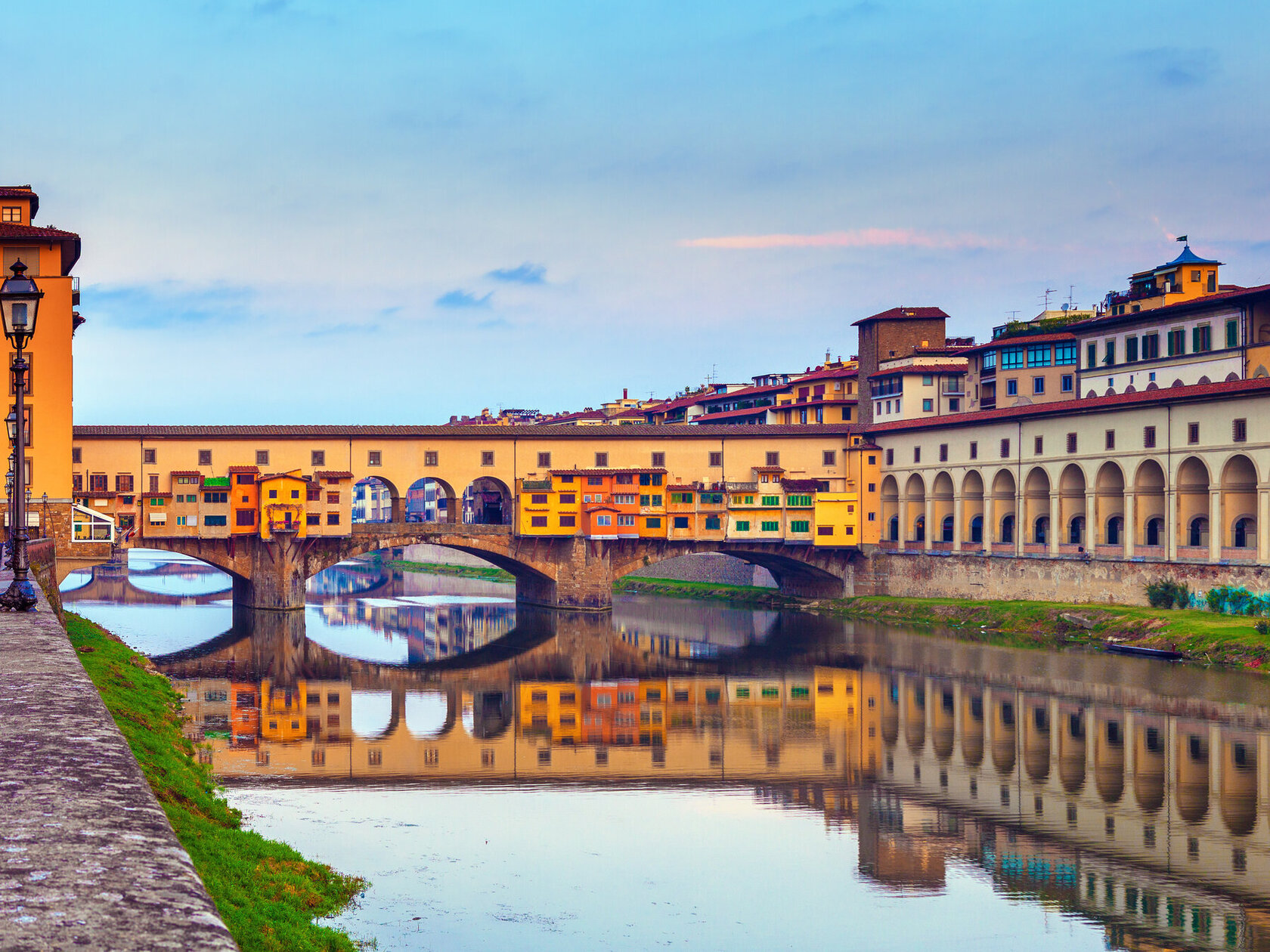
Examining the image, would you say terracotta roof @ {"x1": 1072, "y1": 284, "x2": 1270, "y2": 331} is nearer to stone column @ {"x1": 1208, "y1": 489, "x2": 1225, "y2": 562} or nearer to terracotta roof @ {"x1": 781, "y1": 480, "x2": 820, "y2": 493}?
stone column @ {"x1": 1208, "y1": 489, "x2": 1225, "y2": 562}

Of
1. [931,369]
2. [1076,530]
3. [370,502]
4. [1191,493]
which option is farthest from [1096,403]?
[370,502]

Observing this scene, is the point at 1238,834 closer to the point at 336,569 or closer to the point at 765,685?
the point at 765,685

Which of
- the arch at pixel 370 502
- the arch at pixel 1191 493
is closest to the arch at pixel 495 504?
the arch at pixel 1191 493

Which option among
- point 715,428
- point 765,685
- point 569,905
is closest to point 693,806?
point 569,905

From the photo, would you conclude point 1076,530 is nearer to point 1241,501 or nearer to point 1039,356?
point 1241,501

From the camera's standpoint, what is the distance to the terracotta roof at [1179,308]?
2623 inches

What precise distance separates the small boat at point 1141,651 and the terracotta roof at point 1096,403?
11.4 metres

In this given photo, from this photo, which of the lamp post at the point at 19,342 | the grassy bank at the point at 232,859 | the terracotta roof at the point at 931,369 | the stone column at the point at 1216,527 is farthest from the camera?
the terracotta roof at the point at 931,369

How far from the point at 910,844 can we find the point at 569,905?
838 cm

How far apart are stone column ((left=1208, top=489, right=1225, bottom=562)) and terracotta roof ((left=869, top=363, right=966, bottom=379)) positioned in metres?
32.8

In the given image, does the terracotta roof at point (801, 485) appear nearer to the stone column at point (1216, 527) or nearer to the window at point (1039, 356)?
the window at point (1039, 356)

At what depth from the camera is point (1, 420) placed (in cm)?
5994

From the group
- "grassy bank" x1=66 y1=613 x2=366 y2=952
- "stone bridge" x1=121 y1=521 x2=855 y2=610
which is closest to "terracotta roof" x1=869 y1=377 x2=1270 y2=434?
"stone bridge" x1=121 y1=521 x2=855 y2=610

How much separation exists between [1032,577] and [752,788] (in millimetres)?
38812
